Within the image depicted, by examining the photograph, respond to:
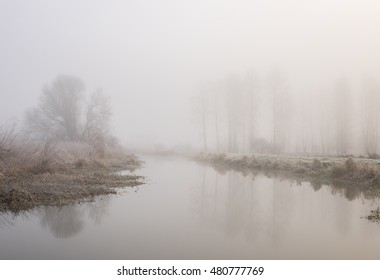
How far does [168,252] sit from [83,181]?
963cm

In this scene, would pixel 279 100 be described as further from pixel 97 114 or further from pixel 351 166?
pixel 351 166

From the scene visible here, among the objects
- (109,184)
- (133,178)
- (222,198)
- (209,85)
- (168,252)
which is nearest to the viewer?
(168,252)

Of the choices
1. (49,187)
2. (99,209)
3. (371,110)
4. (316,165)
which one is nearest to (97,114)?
(316,165)

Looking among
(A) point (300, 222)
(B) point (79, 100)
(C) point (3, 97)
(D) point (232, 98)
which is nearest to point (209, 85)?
(D) point (232, 98)

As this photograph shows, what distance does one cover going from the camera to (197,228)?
9.77 meters

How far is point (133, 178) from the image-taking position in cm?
1994

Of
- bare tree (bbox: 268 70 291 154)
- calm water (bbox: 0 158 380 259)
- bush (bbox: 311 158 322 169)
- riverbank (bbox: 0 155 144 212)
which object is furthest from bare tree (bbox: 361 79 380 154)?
riverbank (bbox: 0 155 144 212)

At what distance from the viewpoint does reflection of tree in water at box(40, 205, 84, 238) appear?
916 centimetres

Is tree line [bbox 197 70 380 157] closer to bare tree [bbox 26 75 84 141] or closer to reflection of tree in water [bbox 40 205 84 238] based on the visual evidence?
bare tree [bbox 26 75 84 141]

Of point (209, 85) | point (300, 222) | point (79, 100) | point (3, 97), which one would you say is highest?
point (3, 97)

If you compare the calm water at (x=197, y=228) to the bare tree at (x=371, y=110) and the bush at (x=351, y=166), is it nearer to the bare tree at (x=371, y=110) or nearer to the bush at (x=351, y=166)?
the bush at (x=351, y=166)

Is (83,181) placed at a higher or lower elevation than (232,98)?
lower

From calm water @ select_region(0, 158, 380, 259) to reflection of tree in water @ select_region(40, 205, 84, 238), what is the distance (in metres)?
0.03

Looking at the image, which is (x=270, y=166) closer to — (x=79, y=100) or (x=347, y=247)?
(x=347, y=247)
